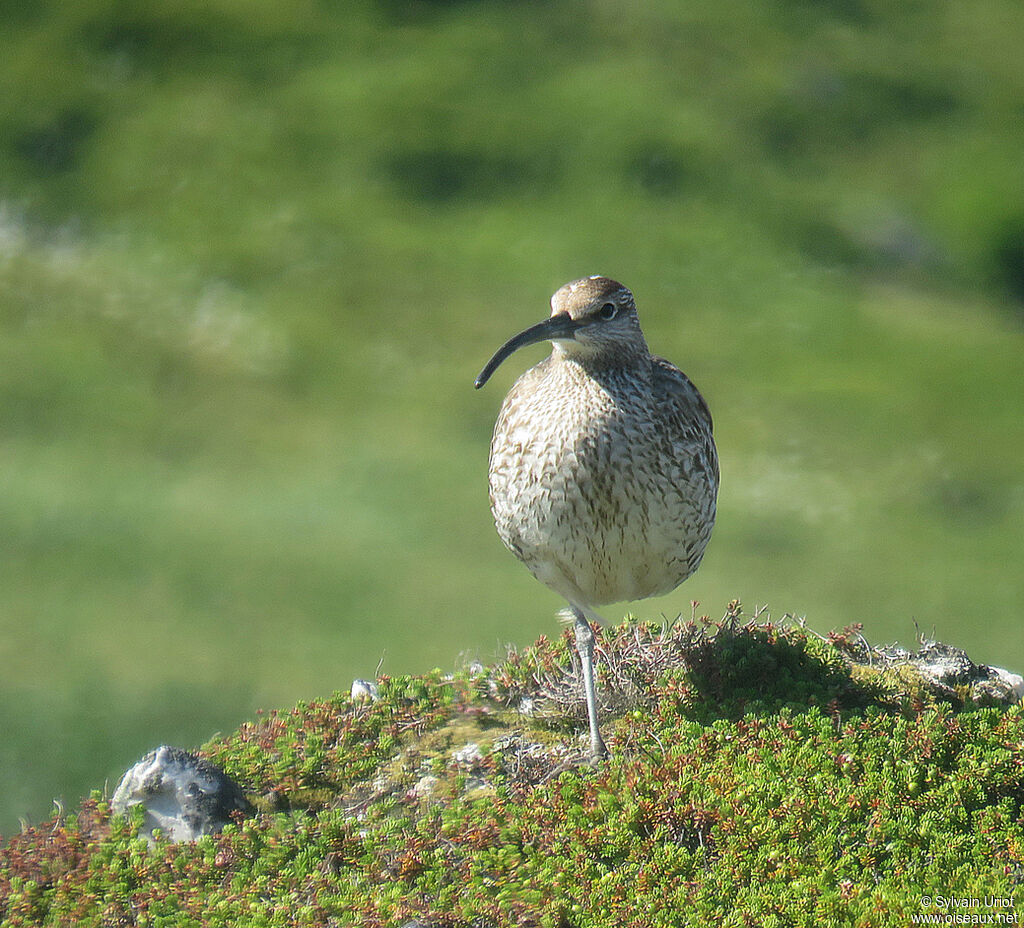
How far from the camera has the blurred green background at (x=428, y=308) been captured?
14719 millimetres

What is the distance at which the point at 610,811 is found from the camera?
6516mm

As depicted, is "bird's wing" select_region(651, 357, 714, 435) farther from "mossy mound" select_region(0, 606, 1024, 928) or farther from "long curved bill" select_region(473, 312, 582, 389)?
"mossy mound" select_region(0, 606, 1024, 928)

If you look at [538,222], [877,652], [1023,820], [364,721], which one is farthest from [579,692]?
[538,222]

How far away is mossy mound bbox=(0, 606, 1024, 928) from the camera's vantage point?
5961 mm

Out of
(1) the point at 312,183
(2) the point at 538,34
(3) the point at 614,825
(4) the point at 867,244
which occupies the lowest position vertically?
(3) the point at 614,825

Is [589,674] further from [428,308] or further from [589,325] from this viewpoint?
[428,308]

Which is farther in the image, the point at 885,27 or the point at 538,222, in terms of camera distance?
the point at 885,27

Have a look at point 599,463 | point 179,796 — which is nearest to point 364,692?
point 179,796

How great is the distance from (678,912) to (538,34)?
19106 millimetres

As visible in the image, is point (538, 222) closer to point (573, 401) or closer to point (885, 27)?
point (885, 27)

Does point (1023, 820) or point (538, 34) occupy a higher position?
point (538, 34)

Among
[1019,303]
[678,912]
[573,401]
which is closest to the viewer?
[678,912]

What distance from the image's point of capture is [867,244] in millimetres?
20281

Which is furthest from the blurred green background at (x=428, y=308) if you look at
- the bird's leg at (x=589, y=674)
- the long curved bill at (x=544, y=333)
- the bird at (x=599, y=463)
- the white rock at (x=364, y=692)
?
the long curved bill at (x=544, y=333)
